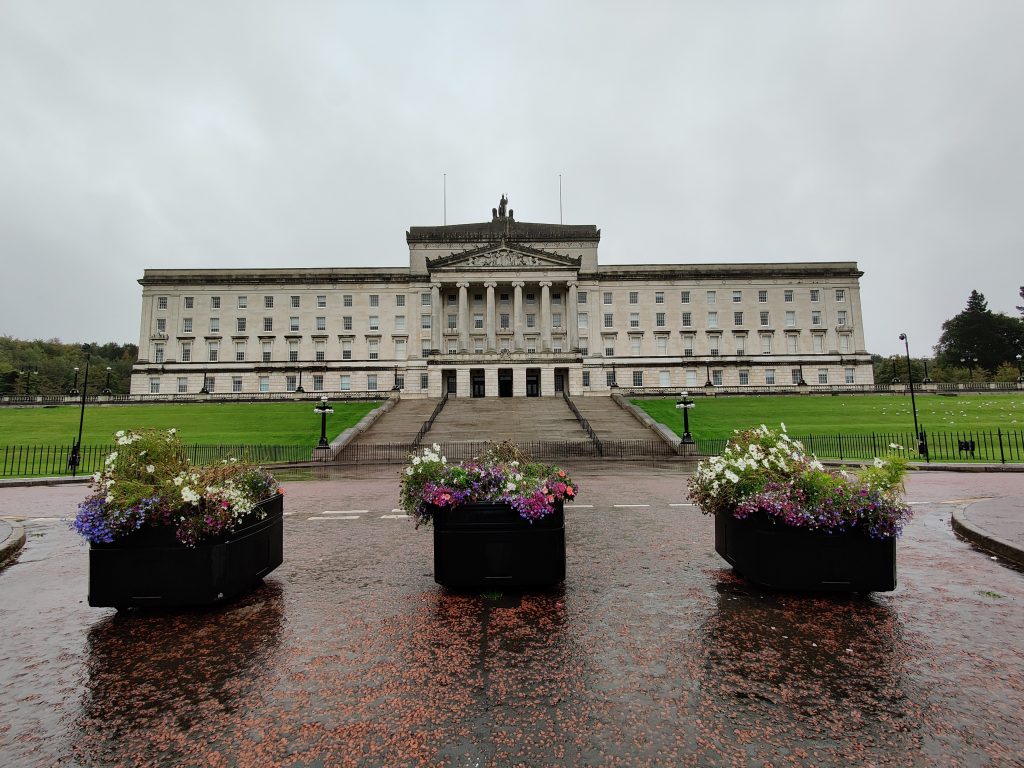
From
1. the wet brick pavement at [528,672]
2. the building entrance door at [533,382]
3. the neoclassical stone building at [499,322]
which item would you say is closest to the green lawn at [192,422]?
the neoclassical stone building at [499,322]

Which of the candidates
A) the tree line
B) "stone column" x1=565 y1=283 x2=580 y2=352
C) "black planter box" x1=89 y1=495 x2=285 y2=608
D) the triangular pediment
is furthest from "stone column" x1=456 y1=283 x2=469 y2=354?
"black planter box" x1=89 y1=495 x2=285 y2=608

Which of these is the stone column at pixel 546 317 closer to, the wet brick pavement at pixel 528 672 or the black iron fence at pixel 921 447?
the black iron fence at pixel 921 447

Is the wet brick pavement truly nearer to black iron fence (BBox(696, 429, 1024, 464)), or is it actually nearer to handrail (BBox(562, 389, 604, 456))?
black iron fence (BBox(696, 429, 1024, 464))

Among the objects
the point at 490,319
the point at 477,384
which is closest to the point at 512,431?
the point at 477,384

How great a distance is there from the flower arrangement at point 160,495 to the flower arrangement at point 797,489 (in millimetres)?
5574

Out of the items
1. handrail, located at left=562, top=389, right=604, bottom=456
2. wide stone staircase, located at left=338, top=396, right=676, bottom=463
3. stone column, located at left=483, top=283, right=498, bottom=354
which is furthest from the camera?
stone column, located at left=483, top=283, right=498, bottom=354

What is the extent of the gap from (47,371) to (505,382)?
268ft

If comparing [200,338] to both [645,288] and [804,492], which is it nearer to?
[645,288]

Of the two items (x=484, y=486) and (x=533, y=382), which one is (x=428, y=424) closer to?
(x=533, y=382)

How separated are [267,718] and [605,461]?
2326cm

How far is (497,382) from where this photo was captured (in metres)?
63.9

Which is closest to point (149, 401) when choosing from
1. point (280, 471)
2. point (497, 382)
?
point (497, 382)

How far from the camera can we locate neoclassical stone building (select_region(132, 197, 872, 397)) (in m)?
67.6

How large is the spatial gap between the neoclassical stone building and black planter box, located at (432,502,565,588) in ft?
199
